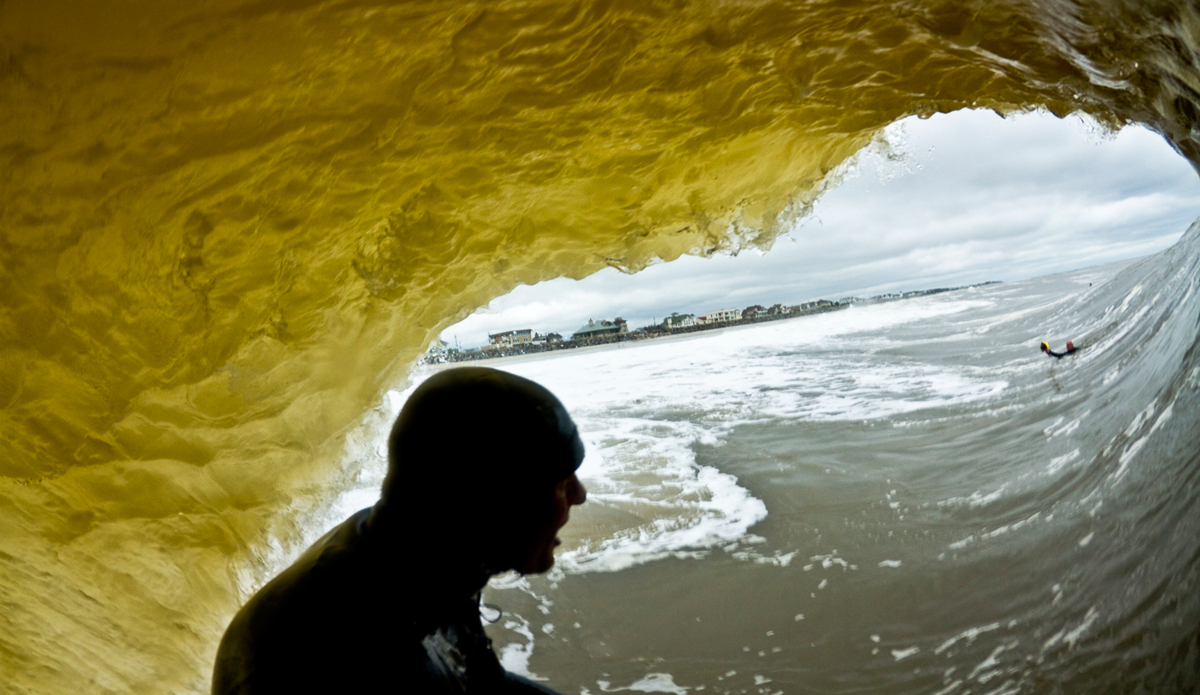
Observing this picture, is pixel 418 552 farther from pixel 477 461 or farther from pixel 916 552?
pixel 916 552

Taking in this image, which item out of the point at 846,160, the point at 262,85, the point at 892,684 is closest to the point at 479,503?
the point at 262,85

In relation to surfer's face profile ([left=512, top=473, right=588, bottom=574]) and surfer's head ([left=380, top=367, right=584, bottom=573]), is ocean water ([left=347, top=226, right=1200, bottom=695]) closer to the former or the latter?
surfer's face profile ([left=512, top=473, right=588, bottom=574])

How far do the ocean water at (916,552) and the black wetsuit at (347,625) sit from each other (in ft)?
8.86

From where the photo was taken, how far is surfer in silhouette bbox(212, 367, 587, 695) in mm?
1097

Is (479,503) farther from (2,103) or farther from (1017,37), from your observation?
(1017,37)

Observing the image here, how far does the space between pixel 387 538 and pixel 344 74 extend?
200 cm

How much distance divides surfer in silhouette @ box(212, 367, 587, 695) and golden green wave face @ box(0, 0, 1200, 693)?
1.71m

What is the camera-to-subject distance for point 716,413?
473 inches

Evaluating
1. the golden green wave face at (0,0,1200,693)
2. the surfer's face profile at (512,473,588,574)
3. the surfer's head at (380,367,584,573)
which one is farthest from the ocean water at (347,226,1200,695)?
the surfer's head at (380,367,584,573)

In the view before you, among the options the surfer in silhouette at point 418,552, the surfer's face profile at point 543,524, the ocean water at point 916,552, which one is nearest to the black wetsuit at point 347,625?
the surfer in silhouette at point 418,552

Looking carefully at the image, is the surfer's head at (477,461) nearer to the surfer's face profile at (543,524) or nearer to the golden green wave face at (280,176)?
the surfer's face profile at (543,524)

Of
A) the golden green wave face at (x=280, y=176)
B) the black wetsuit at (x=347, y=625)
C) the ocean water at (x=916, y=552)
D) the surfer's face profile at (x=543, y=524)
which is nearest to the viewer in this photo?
the black wetsuit at (x=347, y=625)

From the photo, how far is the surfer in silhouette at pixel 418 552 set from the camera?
1097 millimetres

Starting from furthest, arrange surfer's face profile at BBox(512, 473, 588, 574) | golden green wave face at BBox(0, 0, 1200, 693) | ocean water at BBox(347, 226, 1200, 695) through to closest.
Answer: ocean water at BBox(347, 226, 1200, 695) < golden green wave face at BBox(0, 0, 1200, 693) < surfer's face profile at BBox(512, 473, 588, 574)
